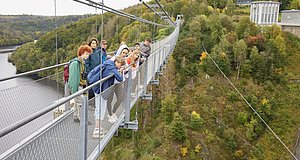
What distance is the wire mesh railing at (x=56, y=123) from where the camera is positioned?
135 cm

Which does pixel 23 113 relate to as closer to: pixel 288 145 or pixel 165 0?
pixel 288 145

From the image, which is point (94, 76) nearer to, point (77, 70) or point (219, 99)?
point (77, 70)

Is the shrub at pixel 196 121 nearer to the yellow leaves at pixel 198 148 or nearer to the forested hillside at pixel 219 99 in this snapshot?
the forested hillside at pixel 219 99

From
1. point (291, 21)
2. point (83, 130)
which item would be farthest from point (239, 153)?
point (83, 130)

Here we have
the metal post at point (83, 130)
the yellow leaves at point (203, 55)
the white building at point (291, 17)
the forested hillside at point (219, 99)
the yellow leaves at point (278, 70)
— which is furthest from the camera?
the white building at point (291, 17)

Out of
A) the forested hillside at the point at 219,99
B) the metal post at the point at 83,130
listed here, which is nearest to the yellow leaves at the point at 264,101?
the forested hillside at the point at 219,99

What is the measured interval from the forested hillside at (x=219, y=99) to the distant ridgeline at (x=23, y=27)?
9860mm

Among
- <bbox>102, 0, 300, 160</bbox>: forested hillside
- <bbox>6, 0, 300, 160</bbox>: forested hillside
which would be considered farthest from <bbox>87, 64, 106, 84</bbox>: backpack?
<bbox>102, 0, 300, 160</bbox>: forested hillside

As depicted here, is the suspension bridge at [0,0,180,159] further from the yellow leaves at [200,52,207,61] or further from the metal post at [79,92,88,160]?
the yellow leaves at [200,52,207,61]

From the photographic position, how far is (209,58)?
77.3ft

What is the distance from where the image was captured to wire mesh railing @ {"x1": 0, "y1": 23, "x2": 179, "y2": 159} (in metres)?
1.35

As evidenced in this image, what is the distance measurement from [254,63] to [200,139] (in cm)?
787

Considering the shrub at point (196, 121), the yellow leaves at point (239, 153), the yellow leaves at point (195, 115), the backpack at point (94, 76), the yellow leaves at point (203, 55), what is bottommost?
the yellow leaves at point (239, 153)

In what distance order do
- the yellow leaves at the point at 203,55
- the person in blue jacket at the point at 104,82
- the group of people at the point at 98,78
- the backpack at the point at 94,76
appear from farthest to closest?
the yellow leaves at the point at 203,55, the backpack at the point at 94,76, the group of people at the point at 98,78, the person in blue jacket at the point at 104,82
